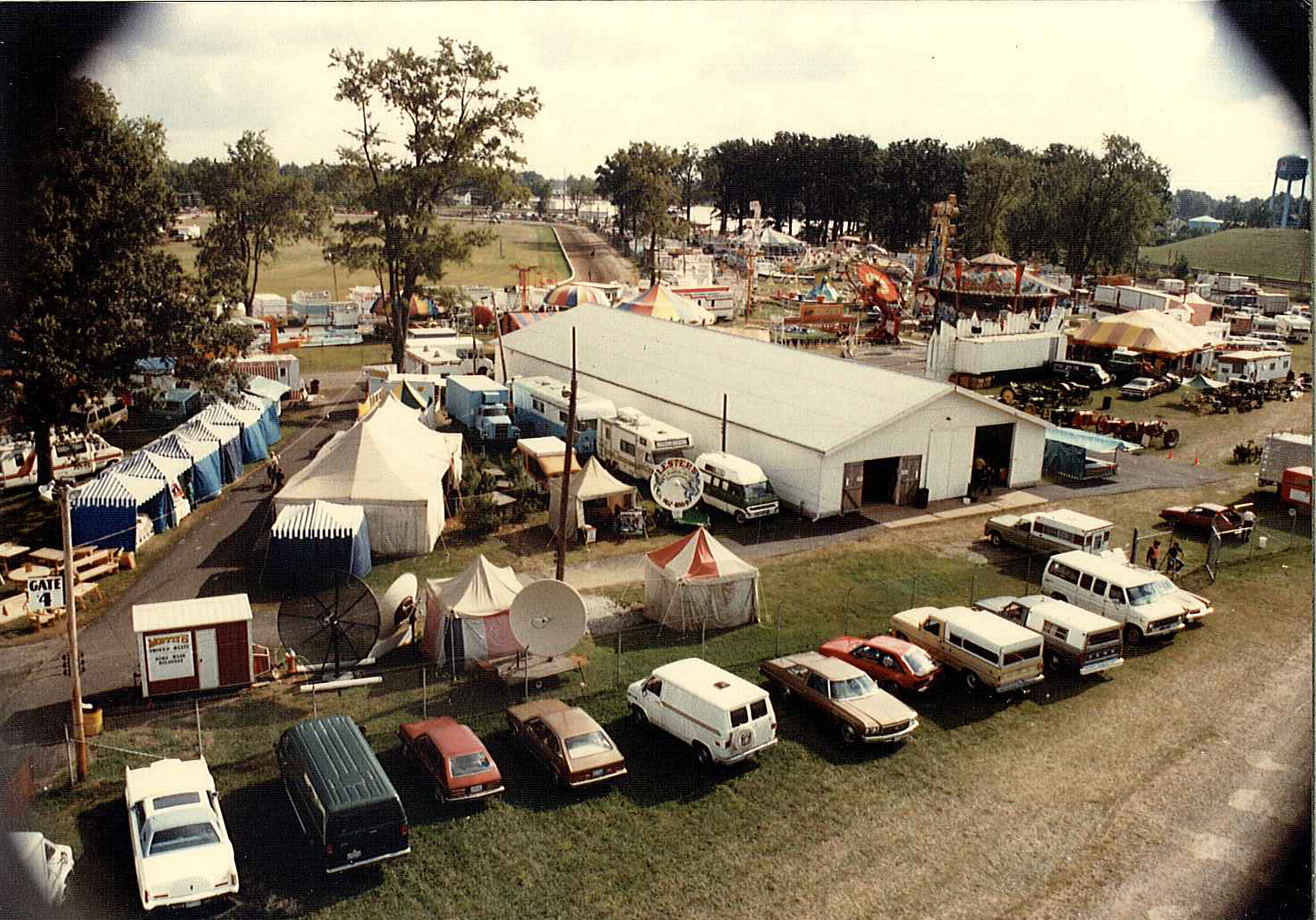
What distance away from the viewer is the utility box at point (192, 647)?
14672 millimetres

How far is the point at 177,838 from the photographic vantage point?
34.9 feet

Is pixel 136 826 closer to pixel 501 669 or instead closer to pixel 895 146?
pixel 501 669

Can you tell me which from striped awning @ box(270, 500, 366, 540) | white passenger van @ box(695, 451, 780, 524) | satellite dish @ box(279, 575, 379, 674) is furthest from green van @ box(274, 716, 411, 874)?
white passenger van @ box(695, 451, 780, 524)

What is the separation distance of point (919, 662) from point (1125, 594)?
5.14 metres

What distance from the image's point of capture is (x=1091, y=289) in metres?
68.5

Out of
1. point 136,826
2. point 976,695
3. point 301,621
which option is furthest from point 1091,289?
point 136,826

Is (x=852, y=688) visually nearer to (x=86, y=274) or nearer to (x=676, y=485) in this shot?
(x=676, y=485)

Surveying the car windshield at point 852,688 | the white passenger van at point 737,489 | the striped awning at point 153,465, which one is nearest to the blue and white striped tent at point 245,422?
the striped awning at point 153,465

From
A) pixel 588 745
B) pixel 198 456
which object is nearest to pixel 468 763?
pixel 588 745

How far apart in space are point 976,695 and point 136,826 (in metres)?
12.2

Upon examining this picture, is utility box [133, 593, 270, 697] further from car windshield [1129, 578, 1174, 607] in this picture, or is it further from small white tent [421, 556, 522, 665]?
car windshield [1129, 578, 1174, 607]

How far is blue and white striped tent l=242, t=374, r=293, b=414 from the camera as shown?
32.3 meters

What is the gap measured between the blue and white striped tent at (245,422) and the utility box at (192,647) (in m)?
13.1

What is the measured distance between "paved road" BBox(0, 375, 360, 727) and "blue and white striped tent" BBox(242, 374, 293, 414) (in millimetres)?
4145
